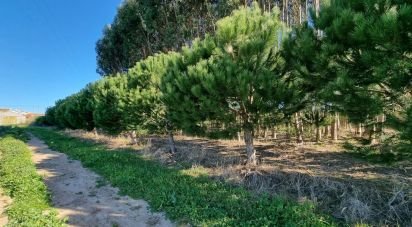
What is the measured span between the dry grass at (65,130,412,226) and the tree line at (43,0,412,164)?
3.32 ft

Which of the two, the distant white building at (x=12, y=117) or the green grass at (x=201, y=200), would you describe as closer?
the green grass at (x=201, y=200)

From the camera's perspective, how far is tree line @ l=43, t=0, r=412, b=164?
15.4 ft

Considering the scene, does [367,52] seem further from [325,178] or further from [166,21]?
[166,21]

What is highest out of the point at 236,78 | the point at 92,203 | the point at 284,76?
the point at 284,76

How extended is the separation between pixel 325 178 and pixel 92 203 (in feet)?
17.5

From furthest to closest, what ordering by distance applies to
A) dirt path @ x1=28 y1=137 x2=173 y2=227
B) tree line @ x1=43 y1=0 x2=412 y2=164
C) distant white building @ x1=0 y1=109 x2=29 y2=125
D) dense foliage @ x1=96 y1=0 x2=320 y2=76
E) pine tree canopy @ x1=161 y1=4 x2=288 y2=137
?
distant white building @ x1=0 y1=109 x2=29 y2=125 < dense foliage @ x1=96 y1=0 x2=320 y2=76 < pine tree canopy @ x1=161 y1=4 x2=288 y2=137 < dirt path @ x1=28 y1=137 x2=173 y2=227 < tree line @ x1=43 y1=0 x2=412 y2=164

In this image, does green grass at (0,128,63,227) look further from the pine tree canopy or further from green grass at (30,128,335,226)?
the pine tree canopy

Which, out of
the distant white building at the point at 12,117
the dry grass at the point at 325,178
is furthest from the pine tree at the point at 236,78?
the distant white building at the point at 12,117

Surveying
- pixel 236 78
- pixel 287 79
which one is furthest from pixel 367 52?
pixel 236 78

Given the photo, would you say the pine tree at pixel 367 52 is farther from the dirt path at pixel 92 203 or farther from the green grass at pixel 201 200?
the dirt path at pixel 92 203

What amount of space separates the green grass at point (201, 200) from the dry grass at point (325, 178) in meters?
0.60

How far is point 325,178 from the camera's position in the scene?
7367 millimetres

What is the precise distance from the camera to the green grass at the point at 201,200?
5508mm

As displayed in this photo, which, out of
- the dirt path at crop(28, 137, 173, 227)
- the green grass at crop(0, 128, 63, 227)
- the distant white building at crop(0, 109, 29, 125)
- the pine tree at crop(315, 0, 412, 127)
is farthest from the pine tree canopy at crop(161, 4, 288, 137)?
the distant white building at crop(0, 109, 29, 125)
